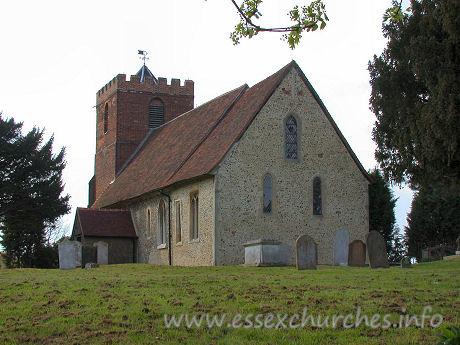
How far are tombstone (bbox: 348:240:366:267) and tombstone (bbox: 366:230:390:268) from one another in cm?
215

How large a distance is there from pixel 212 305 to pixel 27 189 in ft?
104

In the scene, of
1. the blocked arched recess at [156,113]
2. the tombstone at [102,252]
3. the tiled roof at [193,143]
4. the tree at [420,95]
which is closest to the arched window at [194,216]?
the tiled roof at [193,143]

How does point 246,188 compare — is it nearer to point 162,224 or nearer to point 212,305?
point 162,224

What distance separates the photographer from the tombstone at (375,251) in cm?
2128

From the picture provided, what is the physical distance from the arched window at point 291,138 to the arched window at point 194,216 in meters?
4.42

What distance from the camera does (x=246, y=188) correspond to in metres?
27.4

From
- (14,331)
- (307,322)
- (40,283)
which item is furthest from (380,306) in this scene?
(40,283)

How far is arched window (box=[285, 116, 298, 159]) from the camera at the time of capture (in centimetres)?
2881

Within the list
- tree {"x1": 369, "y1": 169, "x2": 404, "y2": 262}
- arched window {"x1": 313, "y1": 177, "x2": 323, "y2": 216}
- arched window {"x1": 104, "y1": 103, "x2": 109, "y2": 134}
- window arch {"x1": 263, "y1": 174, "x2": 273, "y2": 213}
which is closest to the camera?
window arch {"x1": 263, "y1": 174, "x2": 273, "y2": 213}

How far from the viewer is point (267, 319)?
1114cm

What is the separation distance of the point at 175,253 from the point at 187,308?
18.0 m

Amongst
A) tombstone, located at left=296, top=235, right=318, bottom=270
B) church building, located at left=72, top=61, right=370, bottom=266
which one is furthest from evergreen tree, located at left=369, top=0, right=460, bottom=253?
tombstone, located at left=296, top=235, right=318, bottom=270

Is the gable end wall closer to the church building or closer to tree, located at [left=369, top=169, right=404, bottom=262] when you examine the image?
the church building

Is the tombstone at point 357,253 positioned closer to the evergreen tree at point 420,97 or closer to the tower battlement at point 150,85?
the evergreen tree at point 420,97
